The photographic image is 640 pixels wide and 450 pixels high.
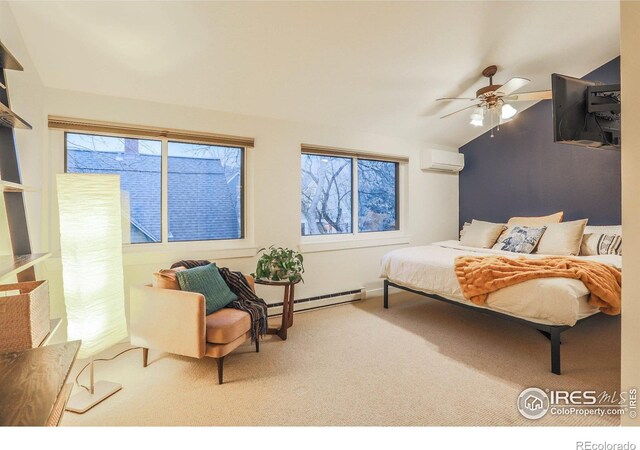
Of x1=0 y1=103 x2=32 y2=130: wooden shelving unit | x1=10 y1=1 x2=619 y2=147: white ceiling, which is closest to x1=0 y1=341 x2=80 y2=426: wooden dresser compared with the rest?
x1=0 y1=103 x2=32 y2=130: wooden shelving unit

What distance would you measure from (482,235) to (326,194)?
80.1 inches

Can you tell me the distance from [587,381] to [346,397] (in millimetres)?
1627

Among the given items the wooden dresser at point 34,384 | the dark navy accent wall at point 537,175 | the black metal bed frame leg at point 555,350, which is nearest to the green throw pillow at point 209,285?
the wooden dresser at point 34,384

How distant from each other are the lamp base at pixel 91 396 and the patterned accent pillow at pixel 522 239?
3.87 meters

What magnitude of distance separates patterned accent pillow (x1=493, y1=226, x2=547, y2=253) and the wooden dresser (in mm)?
3885

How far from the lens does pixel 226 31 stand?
2256 millimetres

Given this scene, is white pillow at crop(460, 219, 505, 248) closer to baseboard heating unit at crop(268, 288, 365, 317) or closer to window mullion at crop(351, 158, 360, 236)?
window mullion at crop(351, 158, 360, 236)

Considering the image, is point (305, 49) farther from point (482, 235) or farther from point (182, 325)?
point (482, 235)

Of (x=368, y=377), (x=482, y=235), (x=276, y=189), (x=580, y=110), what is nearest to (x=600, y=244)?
(x=482, y=235)

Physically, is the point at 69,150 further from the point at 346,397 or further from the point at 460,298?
the point at 460,298

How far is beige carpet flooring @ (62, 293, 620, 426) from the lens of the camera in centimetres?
177

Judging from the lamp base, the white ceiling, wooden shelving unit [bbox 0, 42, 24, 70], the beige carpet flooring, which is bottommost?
the beige carpet flooring

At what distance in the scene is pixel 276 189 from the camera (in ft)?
11.1

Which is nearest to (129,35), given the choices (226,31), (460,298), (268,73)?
(226,31)
